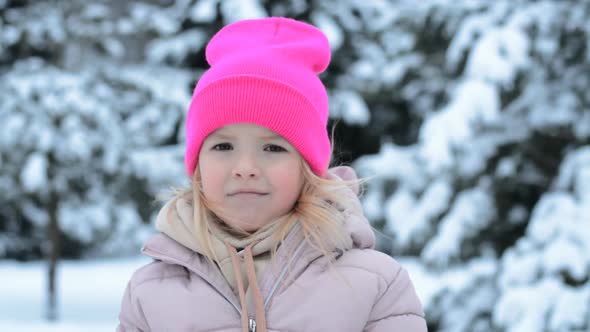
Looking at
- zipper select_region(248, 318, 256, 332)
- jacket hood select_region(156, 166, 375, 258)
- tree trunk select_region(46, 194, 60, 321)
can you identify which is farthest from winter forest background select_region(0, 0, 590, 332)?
zipper select_region(248, 318, 256, 332)

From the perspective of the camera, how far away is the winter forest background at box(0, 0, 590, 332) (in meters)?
4.39

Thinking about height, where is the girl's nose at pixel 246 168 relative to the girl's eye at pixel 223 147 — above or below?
below

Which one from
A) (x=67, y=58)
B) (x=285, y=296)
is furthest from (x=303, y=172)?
(x=67, y=58)

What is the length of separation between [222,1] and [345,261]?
5735 mm

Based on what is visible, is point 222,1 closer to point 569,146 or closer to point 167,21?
point 167,21

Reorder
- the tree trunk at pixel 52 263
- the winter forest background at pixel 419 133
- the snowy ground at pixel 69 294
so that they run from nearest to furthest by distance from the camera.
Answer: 1. the winter forest background at pixel 419 133
2. the snowy ground at pixel 69 294
3. the tree trunk at pixel 52 263

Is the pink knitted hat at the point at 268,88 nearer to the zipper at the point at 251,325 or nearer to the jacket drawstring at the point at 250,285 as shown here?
the jacket drawstring at the point at 250,285

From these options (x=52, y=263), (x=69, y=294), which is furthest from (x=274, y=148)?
(x=69, y=294)

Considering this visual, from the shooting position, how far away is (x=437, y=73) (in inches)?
219

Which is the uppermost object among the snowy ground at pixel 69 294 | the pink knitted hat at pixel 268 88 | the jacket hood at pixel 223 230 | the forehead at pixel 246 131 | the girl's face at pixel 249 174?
the pink knitted hat at pixel 268 88

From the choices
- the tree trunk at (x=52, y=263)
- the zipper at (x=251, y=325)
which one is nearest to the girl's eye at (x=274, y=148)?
the zipper at (x=251, y=325)

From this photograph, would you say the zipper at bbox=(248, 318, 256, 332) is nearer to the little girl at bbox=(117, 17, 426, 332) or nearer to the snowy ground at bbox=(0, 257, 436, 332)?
the little girl at bbox=(117, 17, 426, 332)

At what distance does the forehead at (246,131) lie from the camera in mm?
1674

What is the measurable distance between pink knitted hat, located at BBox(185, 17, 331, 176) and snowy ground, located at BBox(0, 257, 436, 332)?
3.75 m
